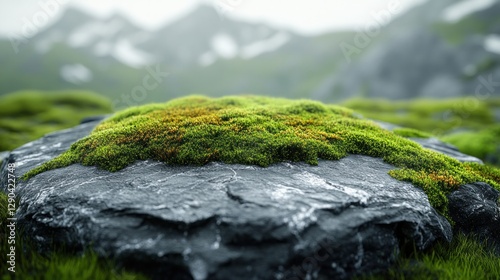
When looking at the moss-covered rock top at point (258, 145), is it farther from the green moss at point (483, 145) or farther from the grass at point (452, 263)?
the green moss at point (483, 145)

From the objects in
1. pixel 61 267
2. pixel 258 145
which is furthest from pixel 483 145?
pixel 61 267

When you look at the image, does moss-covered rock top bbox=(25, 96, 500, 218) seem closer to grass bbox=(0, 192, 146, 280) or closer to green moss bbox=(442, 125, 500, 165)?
grass bbox=(0, 192, 146, 280)

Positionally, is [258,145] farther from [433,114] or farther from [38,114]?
[433,114]

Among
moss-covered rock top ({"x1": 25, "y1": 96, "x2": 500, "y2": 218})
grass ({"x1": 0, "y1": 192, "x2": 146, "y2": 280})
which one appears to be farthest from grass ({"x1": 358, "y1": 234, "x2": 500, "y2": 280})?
grass ({"x1": 0, "y1": 192, "x2": 146, "y2": 280})

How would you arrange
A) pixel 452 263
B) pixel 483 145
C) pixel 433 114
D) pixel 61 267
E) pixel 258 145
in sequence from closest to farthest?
pixel 61 267 → pixel 452 263 → pixel 258 145 → pixel 483 145 → pixel 433 114

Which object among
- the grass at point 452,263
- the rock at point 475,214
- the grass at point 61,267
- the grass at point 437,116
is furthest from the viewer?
the grass at point 437,116

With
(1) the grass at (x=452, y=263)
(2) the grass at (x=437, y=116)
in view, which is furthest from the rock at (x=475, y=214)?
(2) the grass at (x=437, y=116)
